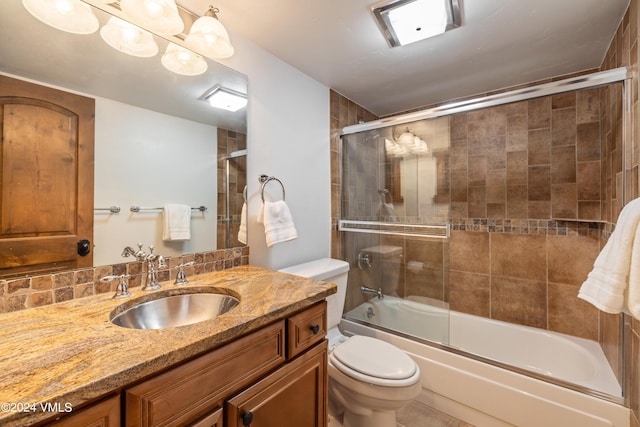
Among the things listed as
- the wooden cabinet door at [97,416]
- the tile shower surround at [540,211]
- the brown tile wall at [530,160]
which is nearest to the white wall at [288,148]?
the tile shower surround at [540,211]

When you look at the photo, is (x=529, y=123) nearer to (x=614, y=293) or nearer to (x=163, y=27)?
(x=614, y=293)

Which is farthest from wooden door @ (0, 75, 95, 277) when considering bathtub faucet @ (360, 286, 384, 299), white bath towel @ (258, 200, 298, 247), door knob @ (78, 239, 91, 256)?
bathtub faucet @ (360, 286, 384, 299)

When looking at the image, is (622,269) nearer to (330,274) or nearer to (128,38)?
(330,274)

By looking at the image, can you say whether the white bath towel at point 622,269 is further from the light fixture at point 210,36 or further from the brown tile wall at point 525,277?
the light fixture at point 210,36

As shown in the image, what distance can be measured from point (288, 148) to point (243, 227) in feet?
1.98

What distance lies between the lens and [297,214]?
6.16 feet

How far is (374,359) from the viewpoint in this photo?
4.78 ft

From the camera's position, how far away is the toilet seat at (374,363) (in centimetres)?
131

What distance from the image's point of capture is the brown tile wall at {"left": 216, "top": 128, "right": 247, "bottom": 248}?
1456 mm

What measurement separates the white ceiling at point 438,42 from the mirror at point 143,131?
346 mm

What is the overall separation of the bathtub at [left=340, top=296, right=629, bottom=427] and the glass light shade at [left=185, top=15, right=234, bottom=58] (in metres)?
1.93

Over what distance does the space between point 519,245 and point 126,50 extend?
8.84ft

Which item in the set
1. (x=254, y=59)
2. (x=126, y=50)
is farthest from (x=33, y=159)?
(x=254, y=59)

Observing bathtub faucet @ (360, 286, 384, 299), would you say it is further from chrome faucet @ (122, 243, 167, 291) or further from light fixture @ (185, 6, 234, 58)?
light fixture @ (185, 6, 234, 58)
